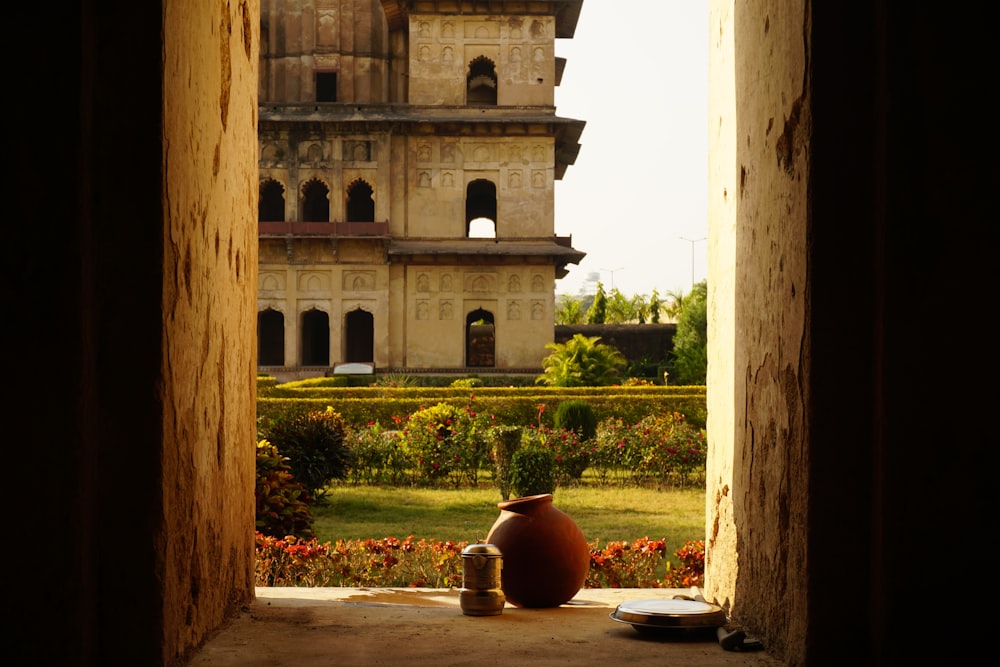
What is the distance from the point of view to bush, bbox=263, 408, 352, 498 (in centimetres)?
854

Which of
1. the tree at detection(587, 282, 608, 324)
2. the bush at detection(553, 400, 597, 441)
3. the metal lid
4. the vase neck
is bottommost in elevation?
the bush at detection(553, 400, 597, 441)

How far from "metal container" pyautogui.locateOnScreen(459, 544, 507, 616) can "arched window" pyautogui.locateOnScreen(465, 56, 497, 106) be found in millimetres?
20454

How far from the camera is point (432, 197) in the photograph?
22594 mm

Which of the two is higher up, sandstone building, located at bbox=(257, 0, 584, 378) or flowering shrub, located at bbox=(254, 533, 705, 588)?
sandstone building, located at bbox=(257, 0, 584, 378)

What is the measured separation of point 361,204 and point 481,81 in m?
4.54

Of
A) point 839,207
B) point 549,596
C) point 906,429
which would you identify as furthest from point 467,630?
point 839,207

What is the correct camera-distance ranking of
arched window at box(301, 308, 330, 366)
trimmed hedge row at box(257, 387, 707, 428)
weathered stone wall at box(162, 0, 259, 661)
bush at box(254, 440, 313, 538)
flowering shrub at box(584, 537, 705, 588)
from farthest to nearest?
arched window at box(301, 308, 330, 366) → trimmed hedge row at box(257, 387, 707, 428) → bush at box(254, 440, 313, 538) → flowering shrub at box(584, 537, 705, 588) → weathered stone wall at box(162, 0, 259, 661)

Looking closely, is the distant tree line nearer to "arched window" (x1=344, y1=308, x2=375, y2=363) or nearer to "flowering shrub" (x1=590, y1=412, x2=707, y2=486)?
"flowering shrub" (x1=590, y1=412, x2=707, y2=486)

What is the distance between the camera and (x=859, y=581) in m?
2.21

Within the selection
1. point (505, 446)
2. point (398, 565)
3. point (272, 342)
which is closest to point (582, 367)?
point (505, 446)

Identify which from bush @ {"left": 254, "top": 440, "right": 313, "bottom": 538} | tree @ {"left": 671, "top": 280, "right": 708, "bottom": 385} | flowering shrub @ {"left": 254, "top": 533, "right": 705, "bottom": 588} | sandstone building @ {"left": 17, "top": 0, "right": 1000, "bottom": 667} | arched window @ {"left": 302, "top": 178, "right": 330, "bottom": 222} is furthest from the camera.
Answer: arched window @ {"left": 302, "top": 178, "right": 330, "bottom": 222}

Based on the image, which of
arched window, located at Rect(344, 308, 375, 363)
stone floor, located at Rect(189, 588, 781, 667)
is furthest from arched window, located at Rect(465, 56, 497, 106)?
stone floor, located at Rect(189, 588, 781, 667)

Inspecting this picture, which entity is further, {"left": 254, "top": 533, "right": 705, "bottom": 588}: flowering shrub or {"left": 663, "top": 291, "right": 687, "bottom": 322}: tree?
{"left": 663, "top": 291, "right": 687, "bottom": 322}: tree
